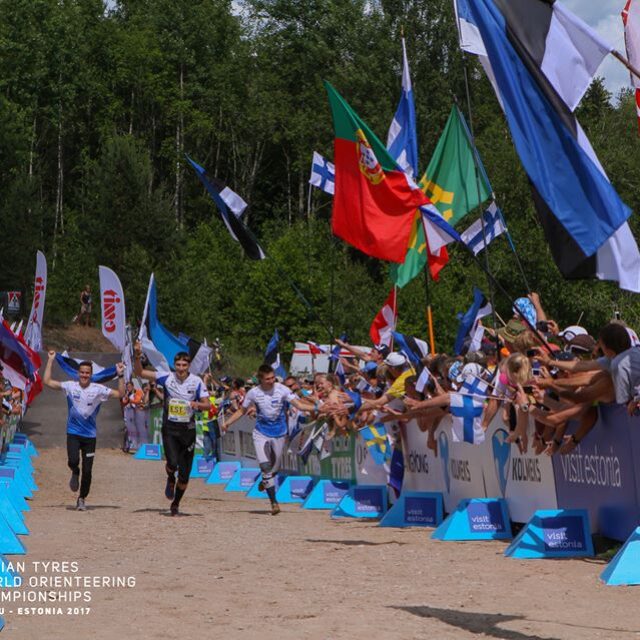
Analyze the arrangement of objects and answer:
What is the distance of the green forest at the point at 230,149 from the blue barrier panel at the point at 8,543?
32902 millimetres

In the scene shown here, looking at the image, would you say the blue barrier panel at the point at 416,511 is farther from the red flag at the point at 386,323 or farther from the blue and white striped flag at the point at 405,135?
the blue and white striped flag at the point at 405,135

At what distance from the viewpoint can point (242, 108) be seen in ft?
220

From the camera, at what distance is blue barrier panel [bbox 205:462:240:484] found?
2423 centimetres

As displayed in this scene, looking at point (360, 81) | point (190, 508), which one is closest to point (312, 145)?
point (360, 81)

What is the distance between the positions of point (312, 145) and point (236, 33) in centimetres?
1004

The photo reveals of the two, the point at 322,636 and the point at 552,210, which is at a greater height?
the point at 552,210

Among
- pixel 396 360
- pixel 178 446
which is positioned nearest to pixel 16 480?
pixel 178 446

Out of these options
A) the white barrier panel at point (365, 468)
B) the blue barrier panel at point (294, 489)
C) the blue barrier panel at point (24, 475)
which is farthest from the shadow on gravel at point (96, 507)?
the white barrier panel at point (365, 468)

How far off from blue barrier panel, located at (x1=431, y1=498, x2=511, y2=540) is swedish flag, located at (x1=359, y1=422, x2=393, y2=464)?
3648mm

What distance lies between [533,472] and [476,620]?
405 cm

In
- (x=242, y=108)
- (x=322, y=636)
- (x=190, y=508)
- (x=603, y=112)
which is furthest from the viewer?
(x=242, y=108)

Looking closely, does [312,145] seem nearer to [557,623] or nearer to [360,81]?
[360,81]

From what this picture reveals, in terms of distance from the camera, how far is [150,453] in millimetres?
32125

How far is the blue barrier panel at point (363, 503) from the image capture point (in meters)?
16.0
